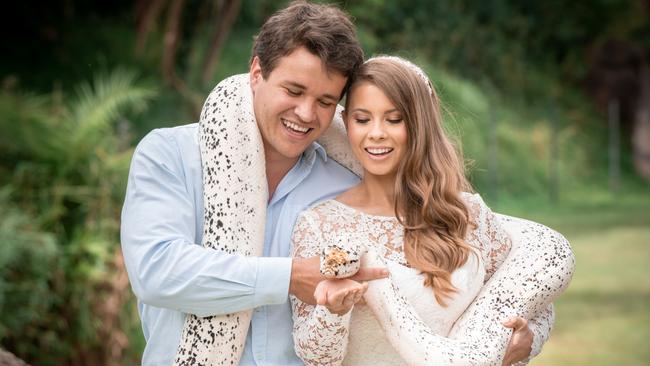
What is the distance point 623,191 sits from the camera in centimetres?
1429

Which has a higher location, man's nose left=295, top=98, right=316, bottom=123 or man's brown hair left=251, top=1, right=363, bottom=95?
man's brown hair left=251, top=1, right=363, bottom=95

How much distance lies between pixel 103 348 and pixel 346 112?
3.21 m

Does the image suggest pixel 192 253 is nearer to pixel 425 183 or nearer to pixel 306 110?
pixel 306 110

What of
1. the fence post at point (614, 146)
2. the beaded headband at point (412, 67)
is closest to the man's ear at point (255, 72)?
the beaded headband at point (412, 67)

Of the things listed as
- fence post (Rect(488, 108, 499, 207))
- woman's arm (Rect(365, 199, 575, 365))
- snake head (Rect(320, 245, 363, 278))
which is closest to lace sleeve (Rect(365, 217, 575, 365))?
woman's arm (Rect(365, 199, 575, 365))

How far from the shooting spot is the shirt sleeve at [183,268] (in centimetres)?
280

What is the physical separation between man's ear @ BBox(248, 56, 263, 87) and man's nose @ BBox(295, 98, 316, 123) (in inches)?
7.7

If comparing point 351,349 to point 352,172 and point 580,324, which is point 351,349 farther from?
point 580,324

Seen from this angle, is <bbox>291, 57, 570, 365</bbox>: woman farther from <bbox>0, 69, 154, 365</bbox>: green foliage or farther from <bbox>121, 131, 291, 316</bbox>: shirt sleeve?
<bbox>0, 69, 154, 365</bbox>: green foliage

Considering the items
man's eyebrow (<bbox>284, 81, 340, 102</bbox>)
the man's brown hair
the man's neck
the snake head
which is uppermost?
the man's brown hair

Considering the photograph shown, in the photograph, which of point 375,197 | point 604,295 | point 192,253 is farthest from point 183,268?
point 604,295

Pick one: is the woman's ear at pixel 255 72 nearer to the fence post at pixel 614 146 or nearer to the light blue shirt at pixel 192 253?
the light blue shirt at pixel 192 253

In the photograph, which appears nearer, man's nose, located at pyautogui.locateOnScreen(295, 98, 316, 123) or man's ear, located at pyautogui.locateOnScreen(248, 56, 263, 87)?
man's nose, located at pyautogui.locateOnScreen(295, 98, 316, 123)

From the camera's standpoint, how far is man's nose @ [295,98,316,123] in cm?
303
